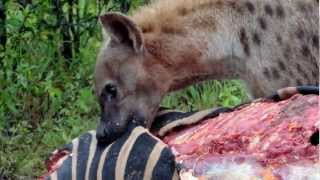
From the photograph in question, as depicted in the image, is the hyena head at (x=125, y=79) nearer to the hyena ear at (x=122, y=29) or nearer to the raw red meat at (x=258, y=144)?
the hyena ear at (x=122, y=29)

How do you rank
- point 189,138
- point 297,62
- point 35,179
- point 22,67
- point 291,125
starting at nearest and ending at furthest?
point 291,125
point 189,138
point 297,62
point 35,179
point 22,67

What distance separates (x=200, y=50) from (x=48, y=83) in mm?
1084

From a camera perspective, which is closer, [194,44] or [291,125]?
[291,125]

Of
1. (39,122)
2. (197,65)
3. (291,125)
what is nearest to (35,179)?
(39,122)

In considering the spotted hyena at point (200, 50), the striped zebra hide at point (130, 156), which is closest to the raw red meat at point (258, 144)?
the striped zebra hide at point (130, 156)

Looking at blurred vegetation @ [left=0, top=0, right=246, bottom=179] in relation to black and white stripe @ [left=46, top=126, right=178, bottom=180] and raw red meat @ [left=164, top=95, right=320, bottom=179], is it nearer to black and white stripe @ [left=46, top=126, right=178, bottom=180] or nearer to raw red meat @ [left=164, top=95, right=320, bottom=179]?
black and white stripe @ [left=46, top=126, right=178, bottom=180]

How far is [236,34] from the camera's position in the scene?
13.6ft

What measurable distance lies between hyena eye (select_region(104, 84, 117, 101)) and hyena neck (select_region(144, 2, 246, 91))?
0.21 meters

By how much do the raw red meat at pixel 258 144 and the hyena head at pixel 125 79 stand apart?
966mm

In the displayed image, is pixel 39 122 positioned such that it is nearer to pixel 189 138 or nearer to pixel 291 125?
pixel 189 138

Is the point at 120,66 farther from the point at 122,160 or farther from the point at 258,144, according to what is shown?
the point at 258,144

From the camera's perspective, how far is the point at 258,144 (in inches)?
110

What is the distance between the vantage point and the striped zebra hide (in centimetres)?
291

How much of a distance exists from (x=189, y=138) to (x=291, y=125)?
359mm
